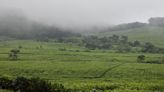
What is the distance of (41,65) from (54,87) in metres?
59.0

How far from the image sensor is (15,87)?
90.0 meters

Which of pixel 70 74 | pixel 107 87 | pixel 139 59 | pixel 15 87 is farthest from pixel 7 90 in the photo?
pixel 139 59

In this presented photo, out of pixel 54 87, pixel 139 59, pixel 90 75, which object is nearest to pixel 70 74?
pixel 90 75

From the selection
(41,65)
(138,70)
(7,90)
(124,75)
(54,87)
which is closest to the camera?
(54,87)

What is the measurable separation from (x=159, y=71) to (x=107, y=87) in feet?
135

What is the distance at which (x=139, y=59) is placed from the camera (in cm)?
16775

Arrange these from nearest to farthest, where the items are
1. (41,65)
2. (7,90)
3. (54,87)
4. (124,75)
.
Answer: (54,87), (7,90), (124,75), (41,65)

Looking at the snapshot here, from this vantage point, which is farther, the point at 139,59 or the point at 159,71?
the point at 139,59

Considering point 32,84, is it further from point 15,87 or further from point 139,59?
point 139,59

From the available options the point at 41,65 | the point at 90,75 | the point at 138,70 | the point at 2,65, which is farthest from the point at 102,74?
the point at 2,65

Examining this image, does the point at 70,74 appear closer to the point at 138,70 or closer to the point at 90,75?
the point at 90,75

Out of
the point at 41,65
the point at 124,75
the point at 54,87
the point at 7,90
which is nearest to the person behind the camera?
the point at 54,87

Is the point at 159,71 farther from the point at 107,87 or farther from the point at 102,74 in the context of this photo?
the point at 107,87

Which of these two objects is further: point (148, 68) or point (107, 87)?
point (148, 68)
